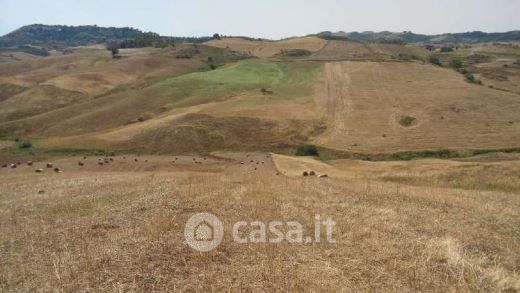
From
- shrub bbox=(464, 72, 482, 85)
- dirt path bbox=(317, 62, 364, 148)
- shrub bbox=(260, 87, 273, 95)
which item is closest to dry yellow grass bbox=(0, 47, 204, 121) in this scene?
shrub bbox=(260, 87, 273, 95)

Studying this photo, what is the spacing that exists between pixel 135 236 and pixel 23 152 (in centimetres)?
5410

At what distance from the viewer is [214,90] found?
89938 millimetres

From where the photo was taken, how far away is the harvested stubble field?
33.8ft

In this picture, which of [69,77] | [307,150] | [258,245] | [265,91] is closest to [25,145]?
[307,150]

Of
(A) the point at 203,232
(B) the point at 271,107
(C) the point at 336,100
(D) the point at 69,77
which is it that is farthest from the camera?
(D) the point at 69,77

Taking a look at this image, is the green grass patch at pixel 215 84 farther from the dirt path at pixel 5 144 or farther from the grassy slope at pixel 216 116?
the dirt path at pixel 5 144

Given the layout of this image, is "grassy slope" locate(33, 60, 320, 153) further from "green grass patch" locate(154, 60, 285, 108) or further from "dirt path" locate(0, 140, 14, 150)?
"dirt path" locate(0, 140, 14, 150)

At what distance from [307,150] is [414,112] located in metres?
22.4

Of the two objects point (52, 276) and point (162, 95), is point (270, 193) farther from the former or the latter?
point (162, 95)

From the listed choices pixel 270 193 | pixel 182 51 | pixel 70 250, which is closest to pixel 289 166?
pixel 270 193

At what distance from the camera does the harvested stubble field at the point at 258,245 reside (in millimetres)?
10297

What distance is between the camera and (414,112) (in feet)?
229

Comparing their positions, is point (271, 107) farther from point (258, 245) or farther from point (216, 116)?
point (258, 245)

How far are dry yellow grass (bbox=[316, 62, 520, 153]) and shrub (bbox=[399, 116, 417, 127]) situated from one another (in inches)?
23.1
